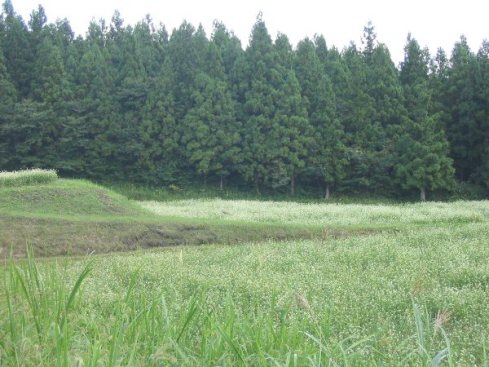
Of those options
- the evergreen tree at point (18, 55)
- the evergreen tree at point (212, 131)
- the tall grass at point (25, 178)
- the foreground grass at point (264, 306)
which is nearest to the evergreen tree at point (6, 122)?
the evergreen tree at point (18, 55)

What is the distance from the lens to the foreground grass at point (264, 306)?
9.16ft

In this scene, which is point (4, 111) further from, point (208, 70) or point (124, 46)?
point (208, 70)

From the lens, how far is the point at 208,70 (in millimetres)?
44281

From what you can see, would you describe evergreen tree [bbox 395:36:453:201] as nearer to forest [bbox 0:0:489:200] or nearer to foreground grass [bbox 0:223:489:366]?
forest [bbox 0:0:489:200]

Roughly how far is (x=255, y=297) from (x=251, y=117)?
34.1 m

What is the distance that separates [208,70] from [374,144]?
1487 centimetres

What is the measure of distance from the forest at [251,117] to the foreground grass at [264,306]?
23.8 metres

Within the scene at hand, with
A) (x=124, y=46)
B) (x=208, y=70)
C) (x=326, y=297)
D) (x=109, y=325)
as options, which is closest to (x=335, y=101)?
(x=208, y=70)

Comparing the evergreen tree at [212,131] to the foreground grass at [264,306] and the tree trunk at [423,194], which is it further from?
the foreground grass at [264,306]

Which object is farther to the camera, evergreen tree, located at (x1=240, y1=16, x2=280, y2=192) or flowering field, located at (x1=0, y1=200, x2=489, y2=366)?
evergreen tree, located at (x1=240, y1=16, x2=280, y2=192)

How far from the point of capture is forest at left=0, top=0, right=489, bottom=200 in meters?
40.7

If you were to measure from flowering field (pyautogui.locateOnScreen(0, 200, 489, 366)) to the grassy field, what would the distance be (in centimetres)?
2

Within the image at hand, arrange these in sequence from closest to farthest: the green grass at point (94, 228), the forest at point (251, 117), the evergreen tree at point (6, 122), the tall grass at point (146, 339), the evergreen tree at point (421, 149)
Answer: the tall grass at point (146, 339)
the green grass at point (94, 228)
the evergreen tree at point (421, 149)
the forest at point (251, 117)
the evergreen tree at point (6, 122)

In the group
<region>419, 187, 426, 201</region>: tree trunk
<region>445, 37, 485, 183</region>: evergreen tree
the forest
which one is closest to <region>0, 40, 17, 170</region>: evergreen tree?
the forest
